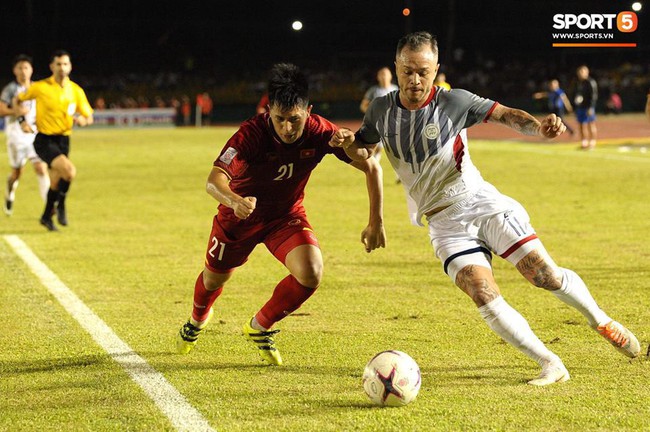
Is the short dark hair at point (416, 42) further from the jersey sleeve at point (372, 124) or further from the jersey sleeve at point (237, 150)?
the jersey sleeve at point (237, 150)

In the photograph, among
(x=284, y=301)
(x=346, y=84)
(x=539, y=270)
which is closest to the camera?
(x=539, y=270)

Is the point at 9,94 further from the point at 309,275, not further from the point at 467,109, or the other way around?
the point at 467,109

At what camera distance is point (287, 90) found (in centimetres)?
543

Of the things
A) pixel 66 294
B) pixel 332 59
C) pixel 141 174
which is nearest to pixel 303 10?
pixel 332 59

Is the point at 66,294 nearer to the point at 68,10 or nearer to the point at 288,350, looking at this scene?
the point at 288,350

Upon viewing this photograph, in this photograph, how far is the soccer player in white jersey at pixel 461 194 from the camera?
5402 mm

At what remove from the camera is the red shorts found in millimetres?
6113

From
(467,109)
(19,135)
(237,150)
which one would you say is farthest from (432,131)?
(19,135)

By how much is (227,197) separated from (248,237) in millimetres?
866

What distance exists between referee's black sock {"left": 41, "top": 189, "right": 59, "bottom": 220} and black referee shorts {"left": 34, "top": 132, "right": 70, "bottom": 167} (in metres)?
0.40

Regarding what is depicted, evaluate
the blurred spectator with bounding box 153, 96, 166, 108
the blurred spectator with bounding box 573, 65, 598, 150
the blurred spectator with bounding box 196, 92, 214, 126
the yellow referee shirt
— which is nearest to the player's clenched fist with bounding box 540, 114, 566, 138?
the yellow referee shirt

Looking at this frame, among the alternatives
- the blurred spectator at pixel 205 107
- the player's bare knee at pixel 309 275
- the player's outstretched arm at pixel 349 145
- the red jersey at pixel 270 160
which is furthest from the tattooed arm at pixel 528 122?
the blurred spectator at pixel 205 107

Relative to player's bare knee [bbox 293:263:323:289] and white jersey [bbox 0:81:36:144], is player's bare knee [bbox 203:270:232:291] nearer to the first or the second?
player's bare knee [bbox 293:263:323:289]

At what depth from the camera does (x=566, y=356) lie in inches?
239
